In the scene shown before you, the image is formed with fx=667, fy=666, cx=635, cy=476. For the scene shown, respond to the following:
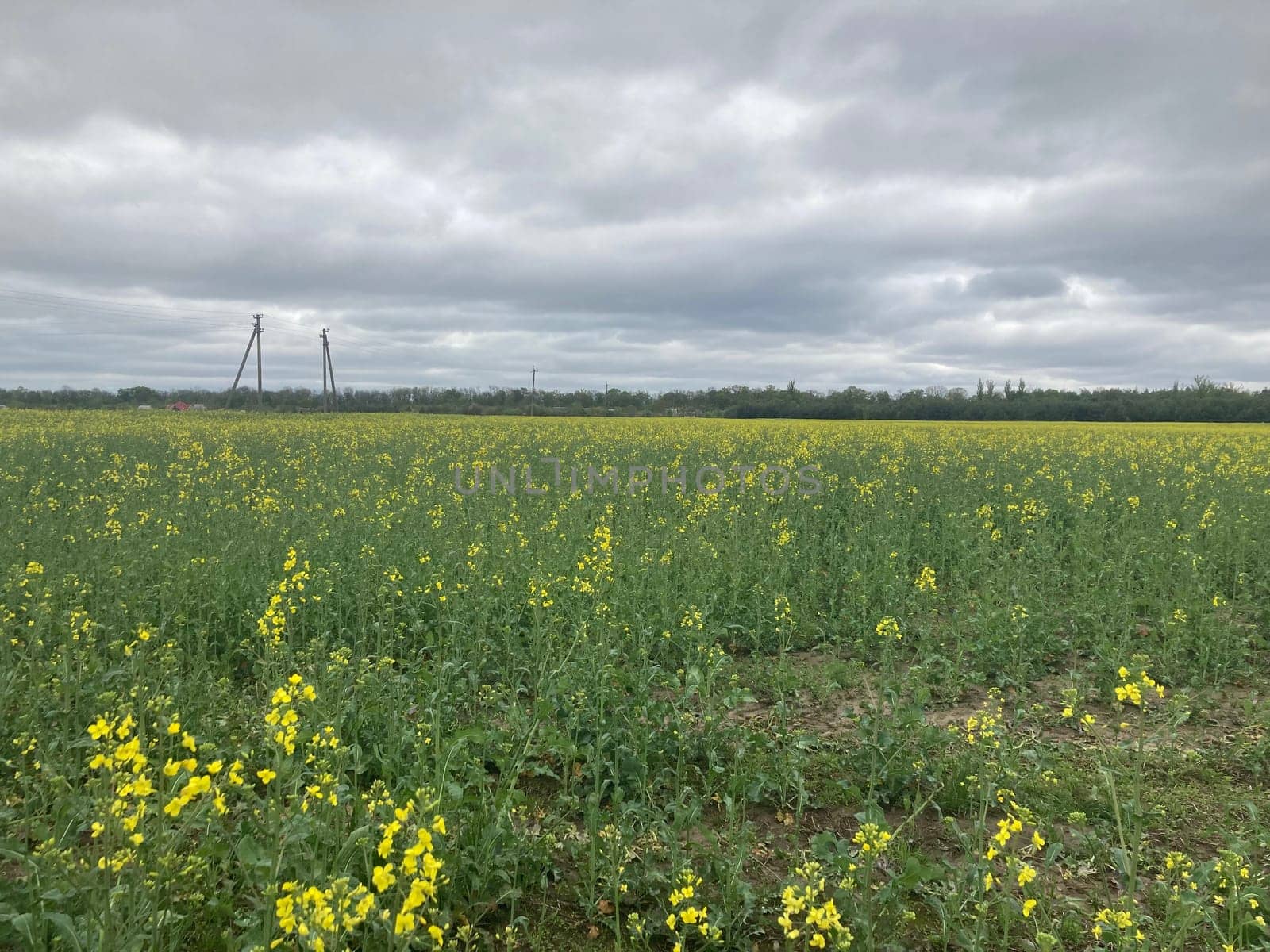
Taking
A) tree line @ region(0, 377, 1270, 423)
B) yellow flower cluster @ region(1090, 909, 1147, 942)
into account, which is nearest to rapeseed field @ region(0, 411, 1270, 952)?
yellow flower cluster @ region(1090, 909, 1147, 942)

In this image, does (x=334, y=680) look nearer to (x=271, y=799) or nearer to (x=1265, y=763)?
(x=271, y=799)

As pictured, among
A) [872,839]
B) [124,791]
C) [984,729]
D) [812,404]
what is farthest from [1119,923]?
[812,404]

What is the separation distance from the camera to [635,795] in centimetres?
356

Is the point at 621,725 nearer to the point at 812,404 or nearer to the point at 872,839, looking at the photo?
the point at 872,839

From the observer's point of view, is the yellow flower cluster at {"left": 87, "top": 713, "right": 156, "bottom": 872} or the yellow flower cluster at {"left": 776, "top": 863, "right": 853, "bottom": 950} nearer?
the yellow flower cluster at {"left": 87, "top": 713, "right": 156, "bottom": 872}

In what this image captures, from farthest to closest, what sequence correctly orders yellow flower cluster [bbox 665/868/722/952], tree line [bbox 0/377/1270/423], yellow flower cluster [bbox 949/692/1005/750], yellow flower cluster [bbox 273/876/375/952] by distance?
tree line [bbox 0/377/1270/423] < yellow flower cluster [bbox 949/692/1005/750] < yellow flower cluster [bbox 665/868/722/952] < yellow flower cluster [bbox 273/876/375/952]

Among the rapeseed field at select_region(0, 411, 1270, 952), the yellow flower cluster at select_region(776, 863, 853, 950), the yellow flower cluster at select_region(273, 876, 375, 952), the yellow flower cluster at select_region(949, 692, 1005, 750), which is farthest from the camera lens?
the yellow flower cluster at select_region(949, 692, 1005, 750)

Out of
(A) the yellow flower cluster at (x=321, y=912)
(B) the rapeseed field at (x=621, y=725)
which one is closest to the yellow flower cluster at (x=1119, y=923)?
(B) the rapeseed field at (x=621, y=725)

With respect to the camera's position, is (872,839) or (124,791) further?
(872,839)

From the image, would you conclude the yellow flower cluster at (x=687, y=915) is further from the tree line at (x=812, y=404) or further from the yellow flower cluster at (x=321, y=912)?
the tree line at (x=812, y=404)

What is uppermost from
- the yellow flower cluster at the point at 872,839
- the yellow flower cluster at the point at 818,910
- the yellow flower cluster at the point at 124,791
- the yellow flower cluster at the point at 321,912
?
the yellow flower cluster at the point at 124,791

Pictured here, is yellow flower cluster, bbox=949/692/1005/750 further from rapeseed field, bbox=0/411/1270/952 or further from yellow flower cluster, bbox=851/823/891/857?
yellow flower cluster, bbox=851/823/891/857

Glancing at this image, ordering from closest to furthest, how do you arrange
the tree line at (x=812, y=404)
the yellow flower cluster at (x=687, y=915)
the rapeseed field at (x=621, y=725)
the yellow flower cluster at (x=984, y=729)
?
the yellow flower cluster at (x=687, y=915)
the rapeseed field at (x=621, y=725)
the yellow flower cluster at (x=984, y=729)
the tree line at (x=812, y=404)

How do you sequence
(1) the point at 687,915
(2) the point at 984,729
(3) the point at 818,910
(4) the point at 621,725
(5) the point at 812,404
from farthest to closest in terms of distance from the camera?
(5) the point at 812,404, (4) the point at 621,725, (2) the point at 984,729, (1) the point at 687,915, (3) the point at 818,910
